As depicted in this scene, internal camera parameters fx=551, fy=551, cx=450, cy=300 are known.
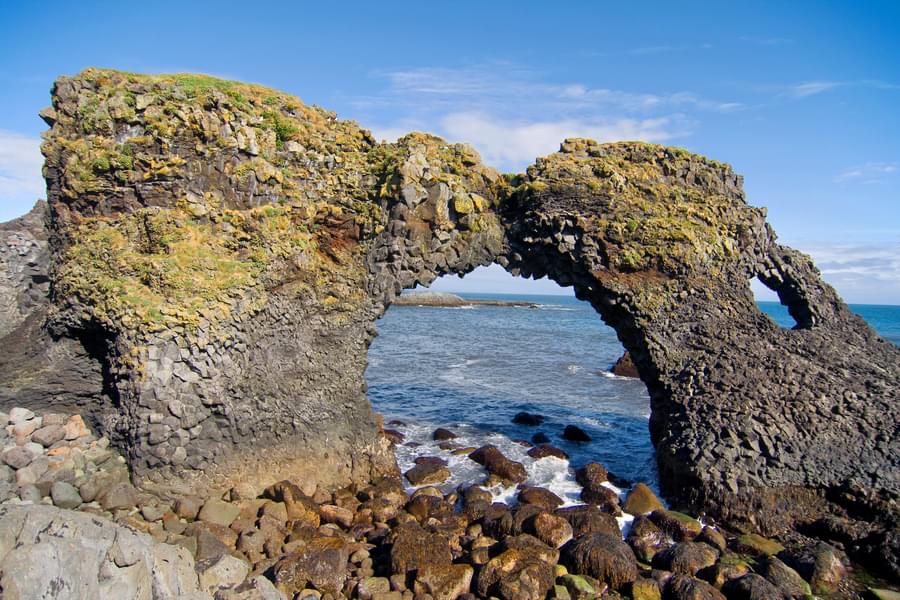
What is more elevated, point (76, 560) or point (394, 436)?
point (76, 560)

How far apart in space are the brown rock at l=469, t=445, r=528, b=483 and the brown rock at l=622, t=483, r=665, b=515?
346cm

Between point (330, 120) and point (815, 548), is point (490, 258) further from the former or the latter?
point (815, 548)

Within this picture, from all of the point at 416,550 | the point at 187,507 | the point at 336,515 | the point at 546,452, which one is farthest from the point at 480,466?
the point at 187,507

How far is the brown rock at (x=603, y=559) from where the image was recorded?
12039mm

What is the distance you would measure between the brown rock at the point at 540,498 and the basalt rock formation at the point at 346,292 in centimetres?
373

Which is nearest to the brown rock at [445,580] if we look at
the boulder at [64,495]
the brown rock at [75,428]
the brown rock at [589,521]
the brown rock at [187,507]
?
the brown rock at [589,521]

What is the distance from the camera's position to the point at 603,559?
40.2 feet

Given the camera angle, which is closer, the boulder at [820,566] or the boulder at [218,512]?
the boulder at [820,566]

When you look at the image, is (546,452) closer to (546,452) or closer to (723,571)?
(546,452)

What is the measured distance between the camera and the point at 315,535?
43.9 feet

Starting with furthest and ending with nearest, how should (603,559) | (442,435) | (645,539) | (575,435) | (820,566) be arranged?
1. (575,435)
2. (442,435)
3. (645,539)
4. (820,566)
5. (603,559)

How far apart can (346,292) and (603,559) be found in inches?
413

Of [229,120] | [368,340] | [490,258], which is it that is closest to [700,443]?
[490,258]

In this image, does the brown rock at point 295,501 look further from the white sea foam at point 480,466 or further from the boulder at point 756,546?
the boulder at point 756,546
